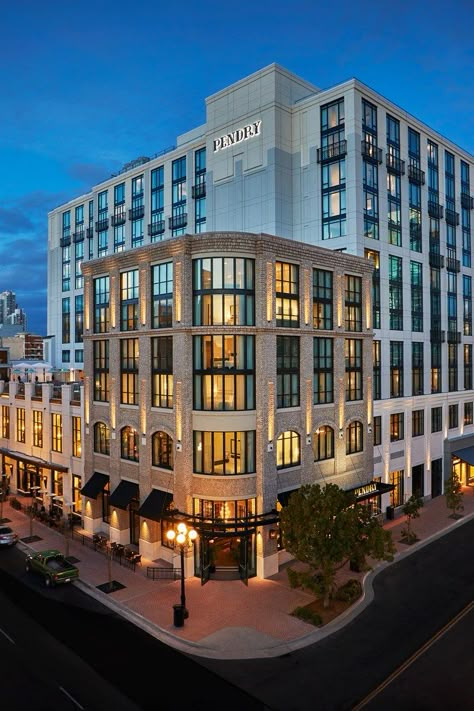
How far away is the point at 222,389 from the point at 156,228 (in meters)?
35.0

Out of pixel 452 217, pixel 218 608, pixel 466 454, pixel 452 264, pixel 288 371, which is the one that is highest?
pixel 452 217

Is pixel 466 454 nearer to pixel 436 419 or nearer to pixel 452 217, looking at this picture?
pixel 436 419

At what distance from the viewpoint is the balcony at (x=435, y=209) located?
154 feet

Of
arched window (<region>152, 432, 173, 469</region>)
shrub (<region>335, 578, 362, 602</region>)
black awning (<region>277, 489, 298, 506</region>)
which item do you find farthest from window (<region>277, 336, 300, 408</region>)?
shrub (<region>335, 578, 362, 602</region>)

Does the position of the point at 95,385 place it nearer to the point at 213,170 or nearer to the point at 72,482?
the point at 72,482

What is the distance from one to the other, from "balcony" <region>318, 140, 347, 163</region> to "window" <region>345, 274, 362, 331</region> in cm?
1064

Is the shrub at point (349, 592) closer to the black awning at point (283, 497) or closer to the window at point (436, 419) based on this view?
the black awning at point (283, 497)

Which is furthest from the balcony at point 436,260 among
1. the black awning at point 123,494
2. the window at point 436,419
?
the black awning at point 123,494

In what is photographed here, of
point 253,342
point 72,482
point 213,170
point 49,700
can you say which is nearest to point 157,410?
point 253,342

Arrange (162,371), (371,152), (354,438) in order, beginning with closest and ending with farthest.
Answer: (162,371)
(354,438)
(371,152)

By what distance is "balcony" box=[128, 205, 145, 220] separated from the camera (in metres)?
60.9

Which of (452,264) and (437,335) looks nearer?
(437,335)

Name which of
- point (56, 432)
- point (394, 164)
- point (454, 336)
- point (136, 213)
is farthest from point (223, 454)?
point (136, 213)

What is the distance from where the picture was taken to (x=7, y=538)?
3356 centimetres
